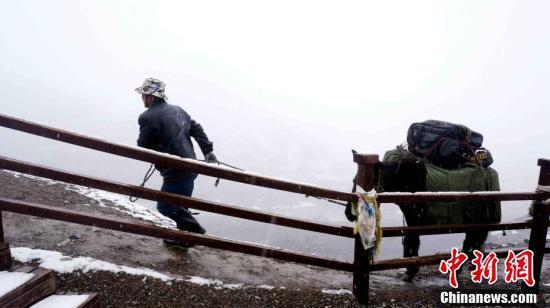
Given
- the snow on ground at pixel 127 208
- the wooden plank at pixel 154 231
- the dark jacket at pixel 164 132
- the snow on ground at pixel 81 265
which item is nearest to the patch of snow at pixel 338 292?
the wooden plank at pixel 154 231

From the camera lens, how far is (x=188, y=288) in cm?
375

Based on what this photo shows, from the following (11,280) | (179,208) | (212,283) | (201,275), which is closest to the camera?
(11,280)

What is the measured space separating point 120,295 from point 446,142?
4233mm

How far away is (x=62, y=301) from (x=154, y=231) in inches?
40.5

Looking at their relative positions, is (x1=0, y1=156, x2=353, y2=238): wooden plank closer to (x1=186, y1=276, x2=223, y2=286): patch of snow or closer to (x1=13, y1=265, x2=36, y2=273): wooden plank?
(x1=13, y1=265, x2=36, y2=273): wooden plank

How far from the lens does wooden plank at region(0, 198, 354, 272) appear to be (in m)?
3.36

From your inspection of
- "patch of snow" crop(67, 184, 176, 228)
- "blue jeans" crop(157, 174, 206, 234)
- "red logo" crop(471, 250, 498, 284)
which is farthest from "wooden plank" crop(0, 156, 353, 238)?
"patch of snow" crop(67, 184, 176, 228)

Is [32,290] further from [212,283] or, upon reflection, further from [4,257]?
[212,283]

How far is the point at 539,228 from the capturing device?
443 cm

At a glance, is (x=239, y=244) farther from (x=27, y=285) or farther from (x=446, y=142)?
(x=446, y=142)

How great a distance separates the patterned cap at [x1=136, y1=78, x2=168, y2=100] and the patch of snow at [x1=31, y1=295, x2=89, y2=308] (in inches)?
103

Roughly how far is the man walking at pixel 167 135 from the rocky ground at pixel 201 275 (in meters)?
0.59

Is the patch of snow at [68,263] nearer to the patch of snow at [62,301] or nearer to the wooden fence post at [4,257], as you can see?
the wooden fence post at [4,257]

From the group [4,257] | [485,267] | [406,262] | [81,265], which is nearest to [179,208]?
[81,265]
